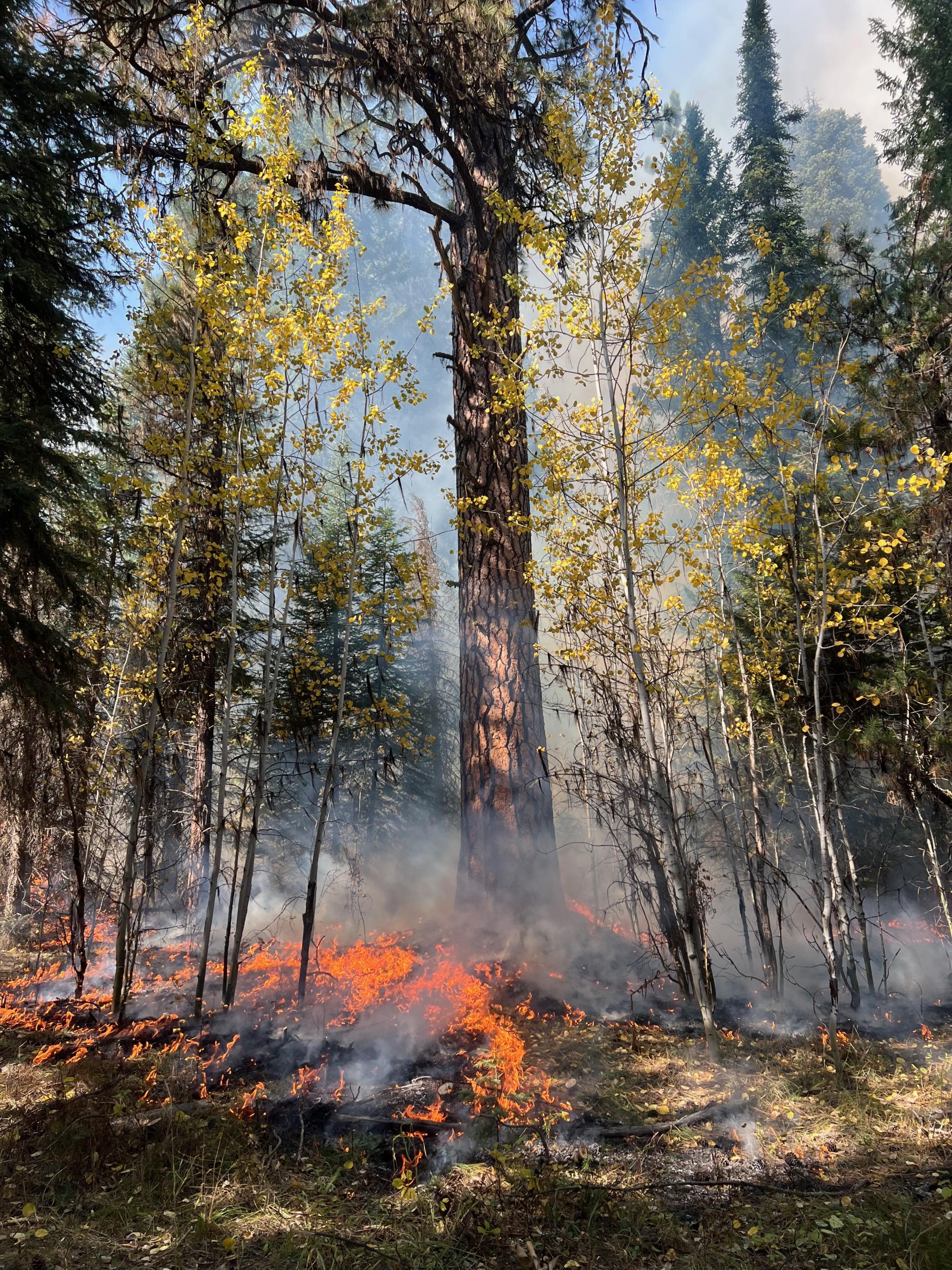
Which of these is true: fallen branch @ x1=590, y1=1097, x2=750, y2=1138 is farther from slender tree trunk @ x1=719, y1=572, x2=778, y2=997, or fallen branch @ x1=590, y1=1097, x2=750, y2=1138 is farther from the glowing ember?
slender tree trunk @ x1=719, y1=572, x2=778, y2=997

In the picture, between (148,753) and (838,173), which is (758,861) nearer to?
(148,753)

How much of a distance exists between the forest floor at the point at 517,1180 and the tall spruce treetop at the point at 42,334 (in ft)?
9.56

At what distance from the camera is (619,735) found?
19.3ft

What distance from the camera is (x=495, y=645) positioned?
281 inches

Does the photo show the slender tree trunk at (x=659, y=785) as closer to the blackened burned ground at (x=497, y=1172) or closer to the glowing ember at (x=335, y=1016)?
the blackened burned ground at (x=497, y=1172)

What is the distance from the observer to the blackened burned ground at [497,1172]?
302cm

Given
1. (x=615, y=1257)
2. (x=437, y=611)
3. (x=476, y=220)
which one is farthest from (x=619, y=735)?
(x=437, y=611)

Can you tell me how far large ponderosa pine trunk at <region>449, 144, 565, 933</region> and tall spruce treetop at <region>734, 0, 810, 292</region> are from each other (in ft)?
46.0

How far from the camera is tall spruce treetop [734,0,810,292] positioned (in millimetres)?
20203

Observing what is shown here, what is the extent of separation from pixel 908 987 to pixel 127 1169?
32.4 feet

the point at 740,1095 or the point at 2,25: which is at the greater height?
the point at 2,25

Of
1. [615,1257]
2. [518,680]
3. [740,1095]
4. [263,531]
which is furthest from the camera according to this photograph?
[263,531]

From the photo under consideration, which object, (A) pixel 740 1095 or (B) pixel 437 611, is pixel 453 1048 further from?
(B) pixel 437 611

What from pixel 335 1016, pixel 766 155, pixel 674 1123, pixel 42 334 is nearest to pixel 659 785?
pixel 674 1123
